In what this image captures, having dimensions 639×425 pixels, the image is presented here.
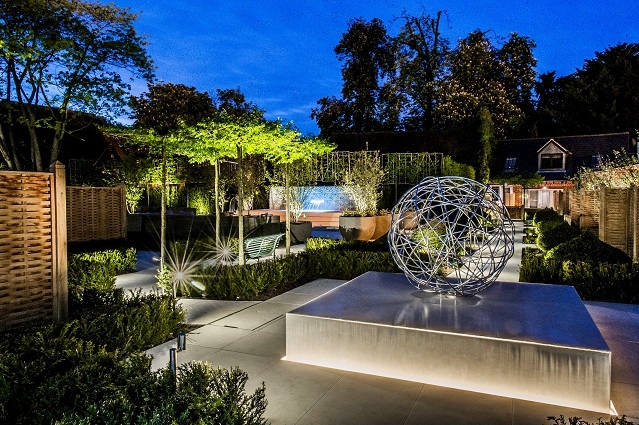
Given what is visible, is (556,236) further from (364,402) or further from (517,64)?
(517,64)

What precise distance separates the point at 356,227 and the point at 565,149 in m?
28.1

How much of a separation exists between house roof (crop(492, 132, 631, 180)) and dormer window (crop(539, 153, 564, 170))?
0.45m

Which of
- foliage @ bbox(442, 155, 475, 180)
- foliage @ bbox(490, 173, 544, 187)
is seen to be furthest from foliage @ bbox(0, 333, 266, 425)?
foliage @ bbox(490, 173, 544, 187)

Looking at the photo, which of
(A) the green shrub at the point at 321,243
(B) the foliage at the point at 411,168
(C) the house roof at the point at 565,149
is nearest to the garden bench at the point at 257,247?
(A) the green shrub at the point at 321,243

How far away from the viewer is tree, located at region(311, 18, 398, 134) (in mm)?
40438

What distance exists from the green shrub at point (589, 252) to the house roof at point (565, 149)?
92.2ft

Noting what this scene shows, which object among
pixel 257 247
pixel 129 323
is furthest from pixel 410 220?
pixel 129 323

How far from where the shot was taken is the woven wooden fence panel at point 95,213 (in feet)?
39.3

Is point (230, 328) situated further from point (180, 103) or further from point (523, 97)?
point (523, 97)

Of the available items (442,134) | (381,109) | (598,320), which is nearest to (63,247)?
(598,320)

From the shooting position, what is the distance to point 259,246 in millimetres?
11062

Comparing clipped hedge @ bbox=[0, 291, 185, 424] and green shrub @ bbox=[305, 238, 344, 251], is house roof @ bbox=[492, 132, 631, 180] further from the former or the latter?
clipped hedge @ bbox=[0, 291, 185, 424]

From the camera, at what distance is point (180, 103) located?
101ft

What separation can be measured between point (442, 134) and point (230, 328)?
32.0m
